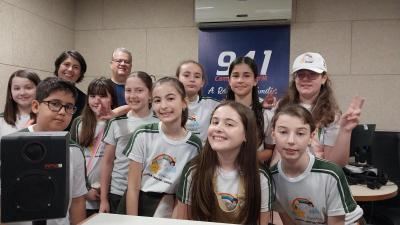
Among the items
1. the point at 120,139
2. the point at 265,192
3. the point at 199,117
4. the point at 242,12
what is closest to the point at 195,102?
the point at 199,117

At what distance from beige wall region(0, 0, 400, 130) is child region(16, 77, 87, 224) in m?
2.39

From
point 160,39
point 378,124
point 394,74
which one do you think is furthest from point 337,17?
point 160,39

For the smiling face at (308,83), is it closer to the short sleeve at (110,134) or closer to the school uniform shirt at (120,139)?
the school uniform shirt at (120,139)

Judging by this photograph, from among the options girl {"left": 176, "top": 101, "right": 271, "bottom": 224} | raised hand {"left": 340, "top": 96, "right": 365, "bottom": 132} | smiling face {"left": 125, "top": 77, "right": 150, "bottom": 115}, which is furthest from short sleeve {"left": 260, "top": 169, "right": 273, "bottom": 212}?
smiling face {"left": 125, "top": 77, "right": 150, "bottom": 115}

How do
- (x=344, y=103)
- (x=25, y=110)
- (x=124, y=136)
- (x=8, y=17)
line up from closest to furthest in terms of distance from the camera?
(x=124, y=136) → (x=25, y=110) → (x=8, y=17) → (x=344, y=103)

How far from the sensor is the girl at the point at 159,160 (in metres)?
1.83

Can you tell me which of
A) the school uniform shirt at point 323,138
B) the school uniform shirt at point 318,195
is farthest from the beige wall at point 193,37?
the school uniform shirt at point 318,195

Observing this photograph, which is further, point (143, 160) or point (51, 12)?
point (51, 12)

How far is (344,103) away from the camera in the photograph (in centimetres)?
401

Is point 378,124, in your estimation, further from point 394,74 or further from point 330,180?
point 330,180

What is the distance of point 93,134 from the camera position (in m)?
2.25

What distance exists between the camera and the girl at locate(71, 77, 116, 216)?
2.22m

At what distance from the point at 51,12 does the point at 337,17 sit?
352 centimetres

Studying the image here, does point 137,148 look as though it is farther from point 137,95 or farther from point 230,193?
point 230,193
